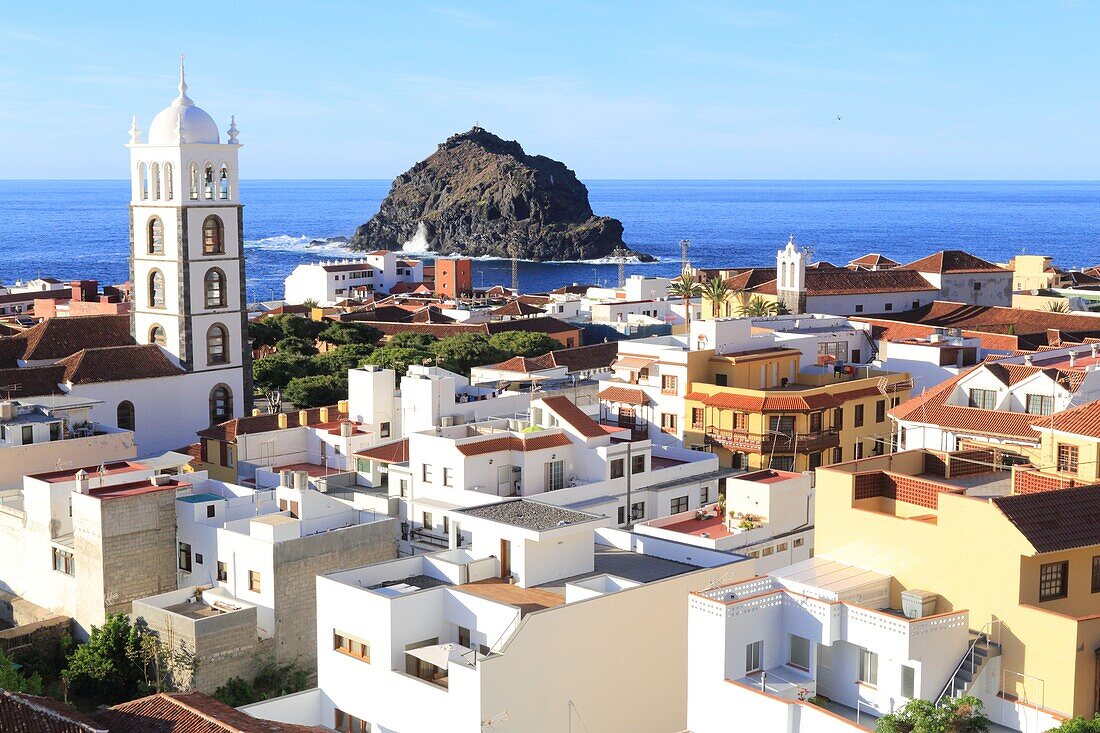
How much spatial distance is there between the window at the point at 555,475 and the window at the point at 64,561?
11055mm

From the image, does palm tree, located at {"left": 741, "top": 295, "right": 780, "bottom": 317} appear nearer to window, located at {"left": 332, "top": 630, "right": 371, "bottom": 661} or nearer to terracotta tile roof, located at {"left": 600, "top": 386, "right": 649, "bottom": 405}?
terracotta tile roof, located at {"left": 600, "top": 386, "right": 649, "bottom": 405}

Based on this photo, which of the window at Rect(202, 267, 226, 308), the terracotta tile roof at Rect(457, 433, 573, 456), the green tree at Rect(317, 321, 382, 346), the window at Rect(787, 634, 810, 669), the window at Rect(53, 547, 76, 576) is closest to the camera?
the window at Rect(787, 634, 810, 669)

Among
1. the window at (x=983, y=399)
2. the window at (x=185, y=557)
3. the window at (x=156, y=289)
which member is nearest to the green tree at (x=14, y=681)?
the window at (x=185, y=557)

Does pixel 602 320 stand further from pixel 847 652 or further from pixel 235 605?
pixel 847 652

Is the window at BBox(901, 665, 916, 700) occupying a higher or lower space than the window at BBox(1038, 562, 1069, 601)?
lower

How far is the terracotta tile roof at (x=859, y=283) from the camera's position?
69688mm

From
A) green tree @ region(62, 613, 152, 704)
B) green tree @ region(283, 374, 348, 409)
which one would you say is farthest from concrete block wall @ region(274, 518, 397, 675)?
green tree @ region(283, 374, 348, 409)

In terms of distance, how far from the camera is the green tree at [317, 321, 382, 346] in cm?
7319

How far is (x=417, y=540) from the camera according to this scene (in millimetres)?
33031

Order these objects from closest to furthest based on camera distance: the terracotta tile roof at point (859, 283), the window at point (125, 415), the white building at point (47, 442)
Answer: the white building at point (47, 442)
the window at point (125, 415)
the terracotta tile roof at point (859, 283)

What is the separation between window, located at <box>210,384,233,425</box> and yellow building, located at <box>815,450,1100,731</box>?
3077cm

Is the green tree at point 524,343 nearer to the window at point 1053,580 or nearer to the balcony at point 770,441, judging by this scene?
the balcony at point 770,441

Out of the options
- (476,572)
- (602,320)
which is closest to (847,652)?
(476,572)

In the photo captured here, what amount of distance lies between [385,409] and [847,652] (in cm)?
2387
